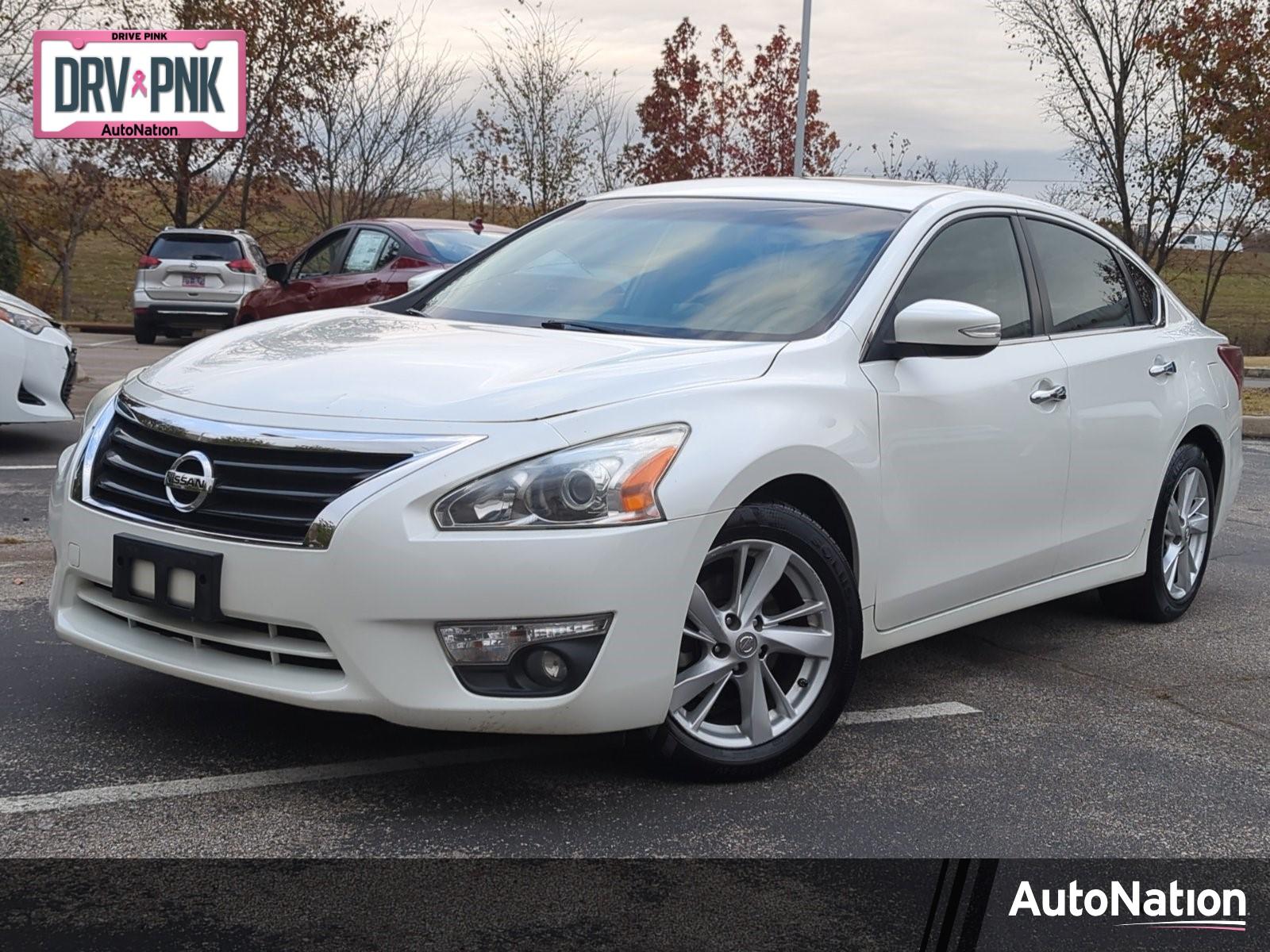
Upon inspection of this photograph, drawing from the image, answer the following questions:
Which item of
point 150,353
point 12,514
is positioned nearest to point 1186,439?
point 12,514

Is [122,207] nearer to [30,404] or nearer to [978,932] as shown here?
[30,404]

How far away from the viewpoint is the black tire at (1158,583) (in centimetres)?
580

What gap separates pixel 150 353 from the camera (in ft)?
64.0

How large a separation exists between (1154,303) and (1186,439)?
21.9 inches

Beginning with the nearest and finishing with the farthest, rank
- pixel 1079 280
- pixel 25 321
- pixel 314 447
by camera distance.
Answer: pixel 314 447
pixel 1079 280
pixel 25 321

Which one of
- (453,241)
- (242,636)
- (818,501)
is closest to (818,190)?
(818,501)

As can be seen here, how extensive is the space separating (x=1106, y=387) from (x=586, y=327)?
200 cm

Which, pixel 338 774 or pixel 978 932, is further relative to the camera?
pixel 338 774

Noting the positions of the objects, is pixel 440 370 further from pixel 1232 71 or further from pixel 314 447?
pixel 1232 71

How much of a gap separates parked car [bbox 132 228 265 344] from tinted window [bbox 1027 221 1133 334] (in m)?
17.3

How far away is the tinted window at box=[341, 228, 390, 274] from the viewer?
12.7 meters

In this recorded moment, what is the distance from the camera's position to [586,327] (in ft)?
14.6

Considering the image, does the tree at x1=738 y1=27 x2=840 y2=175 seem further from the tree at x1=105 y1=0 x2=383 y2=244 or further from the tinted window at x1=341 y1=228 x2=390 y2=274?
the tinted window at x1=341 y1=228 x2=390 y2=274

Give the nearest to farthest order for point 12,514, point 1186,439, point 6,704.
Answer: point 6,704, point 1186,439, point 12,514
